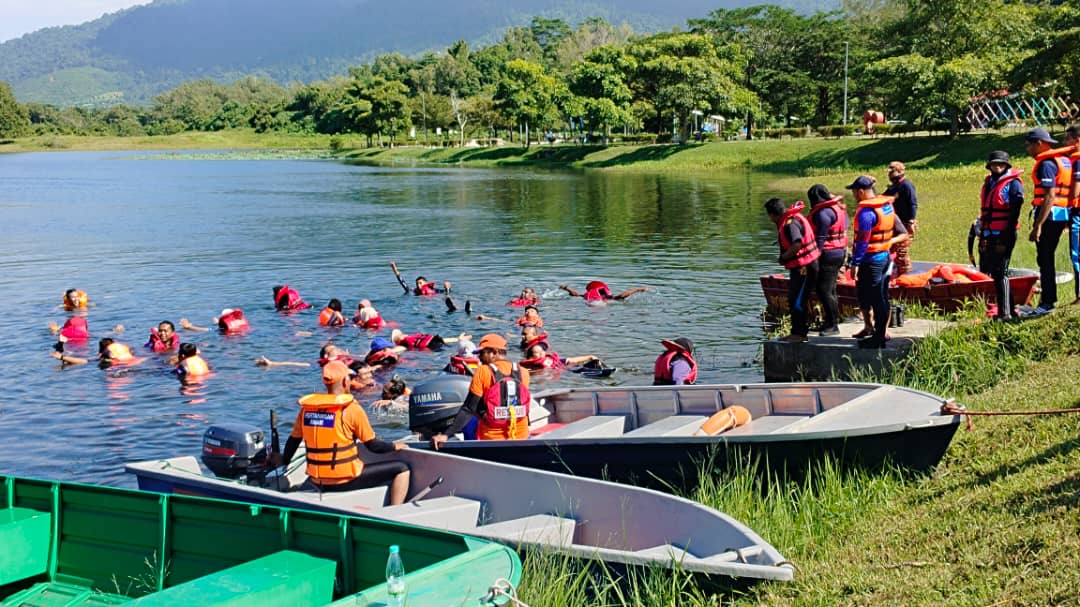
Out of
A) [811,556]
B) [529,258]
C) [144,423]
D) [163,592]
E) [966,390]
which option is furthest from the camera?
→ [529,258]

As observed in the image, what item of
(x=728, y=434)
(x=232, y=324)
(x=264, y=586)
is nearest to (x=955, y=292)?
(x=728, y=434)

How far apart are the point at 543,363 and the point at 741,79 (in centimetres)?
7935

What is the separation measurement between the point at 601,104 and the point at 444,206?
40.7m

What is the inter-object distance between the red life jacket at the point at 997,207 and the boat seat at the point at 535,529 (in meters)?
8.05

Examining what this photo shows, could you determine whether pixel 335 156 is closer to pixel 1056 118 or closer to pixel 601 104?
pixel 601 104

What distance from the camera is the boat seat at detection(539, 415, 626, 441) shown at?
1158 cm

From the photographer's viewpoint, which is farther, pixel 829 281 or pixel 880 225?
pixel 829 281

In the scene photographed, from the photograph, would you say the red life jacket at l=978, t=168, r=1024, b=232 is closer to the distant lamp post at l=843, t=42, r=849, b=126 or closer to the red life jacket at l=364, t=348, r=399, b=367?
the red life jacket at l=364, t=348, r=399, b=367

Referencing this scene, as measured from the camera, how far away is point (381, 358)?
1873cm

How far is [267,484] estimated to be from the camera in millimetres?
10594

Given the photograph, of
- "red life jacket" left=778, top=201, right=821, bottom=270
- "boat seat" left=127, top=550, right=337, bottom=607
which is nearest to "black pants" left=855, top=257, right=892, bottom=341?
"red life jacket" left=778, top=201, right=821, bottom=270

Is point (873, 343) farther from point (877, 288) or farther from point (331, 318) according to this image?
point (331, 318)

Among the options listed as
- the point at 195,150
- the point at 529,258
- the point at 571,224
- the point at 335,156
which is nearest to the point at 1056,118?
the point at 571,224

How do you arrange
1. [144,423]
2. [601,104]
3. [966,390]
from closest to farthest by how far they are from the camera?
[966,390], [144,423], [601,104]
